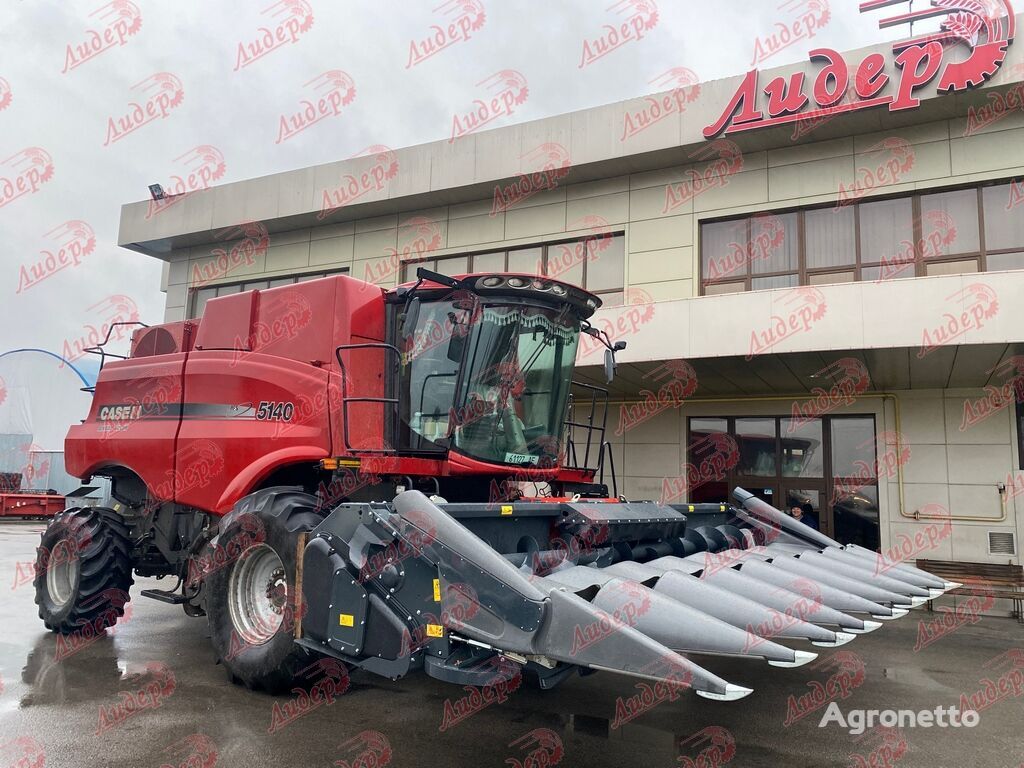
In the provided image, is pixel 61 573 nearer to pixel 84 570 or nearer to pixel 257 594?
pixel 84 570

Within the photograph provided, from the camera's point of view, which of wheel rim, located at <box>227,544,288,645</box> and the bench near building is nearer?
wheel rim, located at <box>227,544,288,645</box>

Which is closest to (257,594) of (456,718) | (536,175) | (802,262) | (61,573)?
(456,718)

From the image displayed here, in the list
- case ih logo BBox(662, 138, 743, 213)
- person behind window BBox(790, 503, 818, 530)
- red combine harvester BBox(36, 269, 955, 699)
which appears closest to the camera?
red combine harvester BBox(36, 269, 955, 699)

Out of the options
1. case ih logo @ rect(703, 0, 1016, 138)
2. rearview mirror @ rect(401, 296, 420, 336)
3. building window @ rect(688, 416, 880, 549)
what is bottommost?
building window @ rect(688, 416, 880, 549)

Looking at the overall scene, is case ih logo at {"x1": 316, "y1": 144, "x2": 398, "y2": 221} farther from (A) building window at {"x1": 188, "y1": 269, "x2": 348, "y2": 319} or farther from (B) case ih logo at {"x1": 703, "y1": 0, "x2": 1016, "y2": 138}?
(B) case ih logo at {"x1": 703, "y1": 0, "x2": 1016, "y2": 138}

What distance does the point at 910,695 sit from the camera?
591cm

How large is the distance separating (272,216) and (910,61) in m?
13.2

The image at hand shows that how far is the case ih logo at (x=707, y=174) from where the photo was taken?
13.1m

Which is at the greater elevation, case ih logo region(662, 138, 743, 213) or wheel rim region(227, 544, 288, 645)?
case ih logo region(662, 138, 743, 213)

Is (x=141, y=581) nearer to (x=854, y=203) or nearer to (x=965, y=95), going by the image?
(x=854, y=203)

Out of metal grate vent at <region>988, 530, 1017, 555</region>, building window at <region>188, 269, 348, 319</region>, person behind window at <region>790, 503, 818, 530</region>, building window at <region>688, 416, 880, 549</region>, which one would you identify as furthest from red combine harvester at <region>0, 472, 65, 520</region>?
metal grate vent at <region>988, 530, 1017, 555</region>

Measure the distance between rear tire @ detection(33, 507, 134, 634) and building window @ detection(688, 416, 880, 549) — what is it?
9.69 meters

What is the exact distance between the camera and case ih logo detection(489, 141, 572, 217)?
1419cm

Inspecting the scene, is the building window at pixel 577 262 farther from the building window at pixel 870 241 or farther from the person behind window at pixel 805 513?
the person behind window at pixel 805 513
